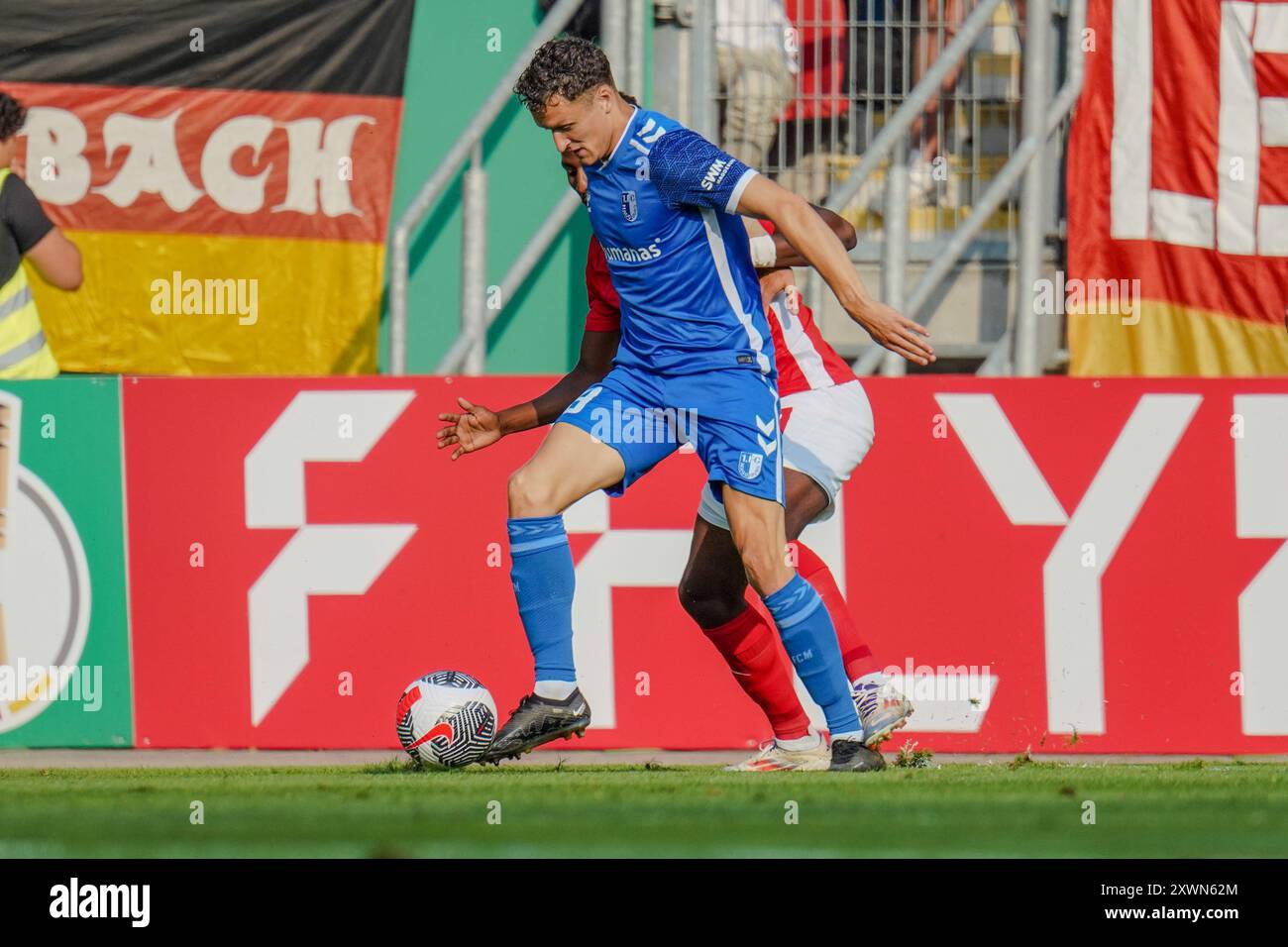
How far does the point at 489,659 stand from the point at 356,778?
1.76 meters

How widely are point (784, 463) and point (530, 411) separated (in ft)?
2.64

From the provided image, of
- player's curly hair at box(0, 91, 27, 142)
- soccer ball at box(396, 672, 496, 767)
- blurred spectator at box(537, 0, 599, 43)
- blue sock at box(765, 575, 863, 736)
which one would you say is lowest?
soccer ball at box(396, 672, 496, 767)

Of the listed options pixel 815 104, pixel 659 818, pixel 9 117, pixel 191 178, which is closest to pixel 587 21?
pixel 815 104

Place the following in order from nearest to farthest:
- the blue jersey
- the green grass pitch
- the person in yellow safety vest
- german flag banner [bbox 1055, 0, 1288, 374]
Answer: the green grass pitch < the blue jersey < the person in yellow safety vest < german flag banner [bbox 1055, 0, 1288, 374]

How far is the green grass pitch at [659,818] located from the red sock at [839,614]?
3.70ft

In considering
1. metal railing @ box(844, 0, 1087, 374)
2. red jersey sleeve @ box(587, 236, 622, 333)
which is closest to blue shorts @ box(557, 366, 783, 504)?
red jersey sleeve @ box(587, 236, 622, 333)

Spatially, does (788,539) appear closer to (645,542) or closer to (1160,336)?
(645,542)

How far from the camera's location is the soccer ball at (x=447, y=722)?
5.14 m

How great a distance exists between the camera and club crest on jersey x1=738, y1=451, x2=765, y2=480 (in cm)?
501

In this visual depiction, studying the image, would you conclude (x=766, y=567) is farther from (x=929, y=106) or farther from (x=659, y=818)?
(x=929, y=106)

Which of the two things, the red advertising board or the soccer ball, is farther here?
the red advertising board

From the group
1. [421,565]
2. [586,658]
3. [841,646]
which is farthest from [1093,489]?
[421,565]

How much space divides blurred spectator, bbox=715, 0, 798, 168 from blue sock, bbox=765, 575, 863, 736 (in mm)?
4786

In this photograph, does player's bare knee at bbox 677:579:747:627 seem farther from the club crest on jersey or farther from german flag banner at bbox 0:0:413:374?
german flag banner at bbox 0:0:413:374
